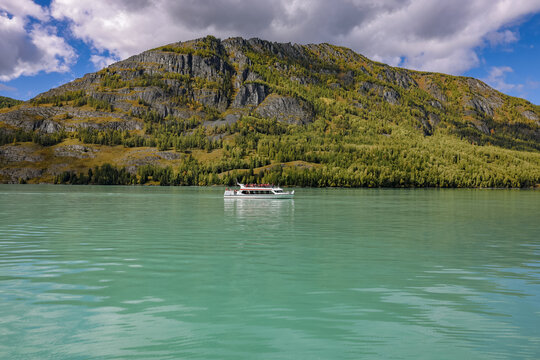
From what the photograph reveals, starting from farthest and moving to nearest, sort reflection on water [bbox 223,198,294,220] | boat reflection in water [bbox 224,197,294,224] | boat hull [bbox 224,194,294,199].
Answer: boat hull [bbox 224,194,294,199]
reflection on water [bbox 223,198,294,220]
boat reflection in water [bbox 224,197,294,224]

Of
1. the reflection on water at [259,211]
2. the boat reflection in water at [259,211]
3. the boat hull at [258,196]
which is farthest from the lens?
the boat hull at [258,196]

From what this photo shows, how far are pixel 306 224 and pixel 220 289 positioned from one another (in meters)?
37.3

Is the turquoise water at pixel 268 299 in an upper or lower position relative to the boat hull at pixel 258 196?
lower

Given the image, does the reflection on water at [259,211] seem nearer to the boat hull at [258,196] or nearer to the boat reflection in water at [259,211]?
the boat reflection in water at [259,211]

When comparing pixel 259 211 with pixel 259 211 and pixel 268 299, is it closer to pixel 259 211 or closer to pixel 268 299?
pixel 259 211

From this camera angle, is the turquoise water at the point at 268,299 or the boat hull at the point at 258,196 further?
the boat hull at the point at 258,196

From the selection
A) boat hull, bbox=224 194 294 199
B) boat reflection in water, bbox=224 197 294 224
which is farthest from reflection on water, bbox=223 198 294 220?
boat hull, bbox=224 194 294 199

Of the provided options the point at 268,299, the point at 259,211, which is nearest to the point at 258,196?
the point at 259,211

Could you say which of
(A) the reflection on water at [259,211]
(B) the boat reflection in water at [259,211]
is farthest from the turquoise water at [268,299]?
(A) the reflection on water at [259,211]

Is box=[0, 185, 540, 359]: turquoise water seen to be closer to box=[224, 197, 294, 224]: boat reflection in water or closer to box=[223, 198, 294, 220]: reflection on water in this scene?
box=[224, 197, 294, 224]: boat reflection in water

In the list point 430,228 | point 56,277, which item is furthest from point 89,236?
point 430,228

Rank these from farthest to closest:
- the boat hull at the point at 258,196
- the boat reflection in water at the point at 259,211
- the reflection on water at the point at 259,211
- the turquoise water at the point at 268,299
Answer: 1. the boat hull at the point at 258,196
2. the reflection on water at the point at 259,211
3. the boat reflection in water at the point at 259,211
4. the turquoise water at the point at 268,299

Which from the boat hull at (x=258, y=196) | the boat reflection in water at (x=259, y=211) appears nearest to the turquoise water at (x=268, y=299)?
the boat reflection in water at (x=259, y=211)

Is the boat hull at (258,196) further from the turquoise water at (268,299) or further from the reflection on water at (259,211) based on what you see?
the turquoise water at (268,299)
